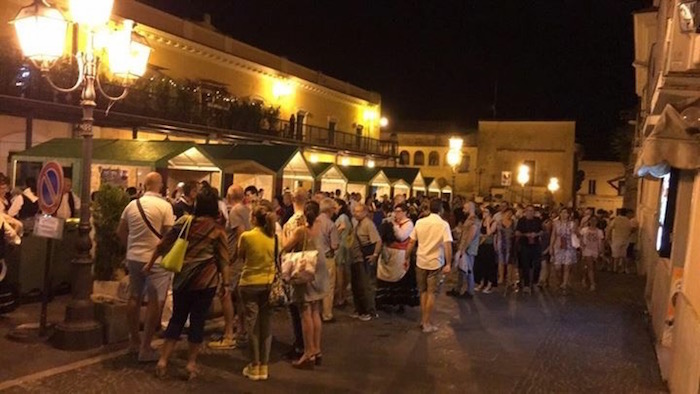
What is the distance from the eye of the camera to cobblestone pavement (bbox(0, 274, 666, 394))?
647 centimetres

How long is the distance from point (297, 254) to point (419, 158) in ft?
179

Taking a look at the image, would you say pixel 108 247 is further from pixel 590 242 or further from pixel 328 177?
pixel 328 177

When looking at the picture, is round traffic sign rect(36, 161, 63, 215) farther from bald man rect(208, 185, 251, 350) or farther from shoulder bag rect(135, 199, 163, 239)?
bald man rect(208, 185, 251, 350)

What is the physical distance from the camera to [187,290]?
6.30 metres

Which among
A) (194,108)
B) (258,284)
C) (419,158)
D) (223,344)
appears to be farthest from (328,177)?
(419,158)

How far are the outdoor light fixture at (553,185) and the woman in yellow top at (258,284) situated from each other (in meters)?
46.0

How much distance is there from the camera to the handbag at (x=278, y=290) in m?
6.82

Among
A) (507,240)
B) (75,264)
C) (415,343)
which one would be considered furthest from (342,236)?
(507,240)

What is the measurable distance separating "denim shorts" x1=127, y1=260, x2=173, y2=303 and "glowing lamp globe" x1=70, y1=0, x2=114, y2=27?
2583 mm

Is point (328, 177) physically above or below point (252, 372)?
above

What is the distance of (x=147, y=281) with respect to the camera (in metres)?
6.93

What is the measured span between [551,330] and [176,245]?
5.96 m

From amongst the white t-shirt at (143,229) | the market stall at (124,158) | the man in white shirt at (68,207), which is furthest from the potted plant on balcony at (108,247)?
the market stall at (124,158)

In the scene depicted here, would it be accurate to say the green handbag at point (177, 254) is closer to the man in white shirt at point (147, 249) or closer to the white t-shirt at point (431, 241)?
the man in white shirt at point (147, 249)
